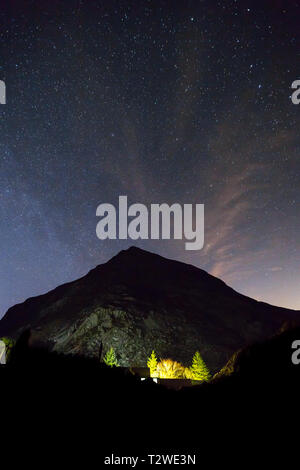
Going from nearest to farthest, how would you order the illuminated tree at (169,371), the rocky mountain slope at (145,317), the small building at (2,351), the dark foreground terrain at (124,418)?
the dark foreground terrain at (124,418)
the small building at (2,351)
the illuminated tree at (169,371)
the rocky mountain slope at (145,317)

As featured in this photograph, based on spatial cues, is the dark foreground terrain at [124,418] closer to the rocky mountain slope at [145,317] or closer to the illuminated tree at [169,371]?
the illuminated tree at [169,371]

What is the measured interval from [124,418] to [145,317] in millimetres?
110730

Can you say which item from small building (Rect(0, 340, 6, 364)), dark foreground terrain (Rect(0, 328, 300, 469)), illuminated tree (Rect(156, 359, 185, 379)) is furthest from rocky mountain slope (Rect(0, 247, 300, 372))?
dark foreground terrain (Rect(0, 328, 300, 469))

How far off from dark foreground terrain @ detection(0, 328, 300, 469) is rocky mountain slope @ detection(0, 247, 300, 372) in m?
56.4

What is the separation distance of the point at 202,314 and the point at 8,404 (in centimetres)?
13984

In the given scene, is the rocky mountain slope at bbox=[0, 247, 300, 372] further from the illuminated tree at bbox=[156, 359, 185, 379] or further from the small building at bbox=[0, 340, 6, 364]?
the small building at bbox=[0, 340, 6, 364]

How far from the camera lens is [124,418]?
Result: 1296cm

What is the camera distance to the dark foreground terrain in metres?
8.68

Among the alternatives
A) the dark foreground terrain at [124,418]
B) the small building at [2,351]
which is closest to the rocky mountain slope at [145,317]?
the small building at [2,351]

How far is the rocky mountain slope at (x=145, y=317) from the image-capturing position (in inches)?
4055

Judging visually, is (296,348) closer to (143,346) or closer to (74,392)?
(74,392)

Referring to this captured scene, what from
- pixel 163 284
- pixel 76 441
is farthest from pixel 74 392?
pixel 163 284

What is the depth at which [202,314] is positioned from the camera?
141 m

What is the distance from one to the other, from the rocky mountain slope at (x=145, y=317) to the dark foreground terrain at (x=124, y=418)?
5636cm
